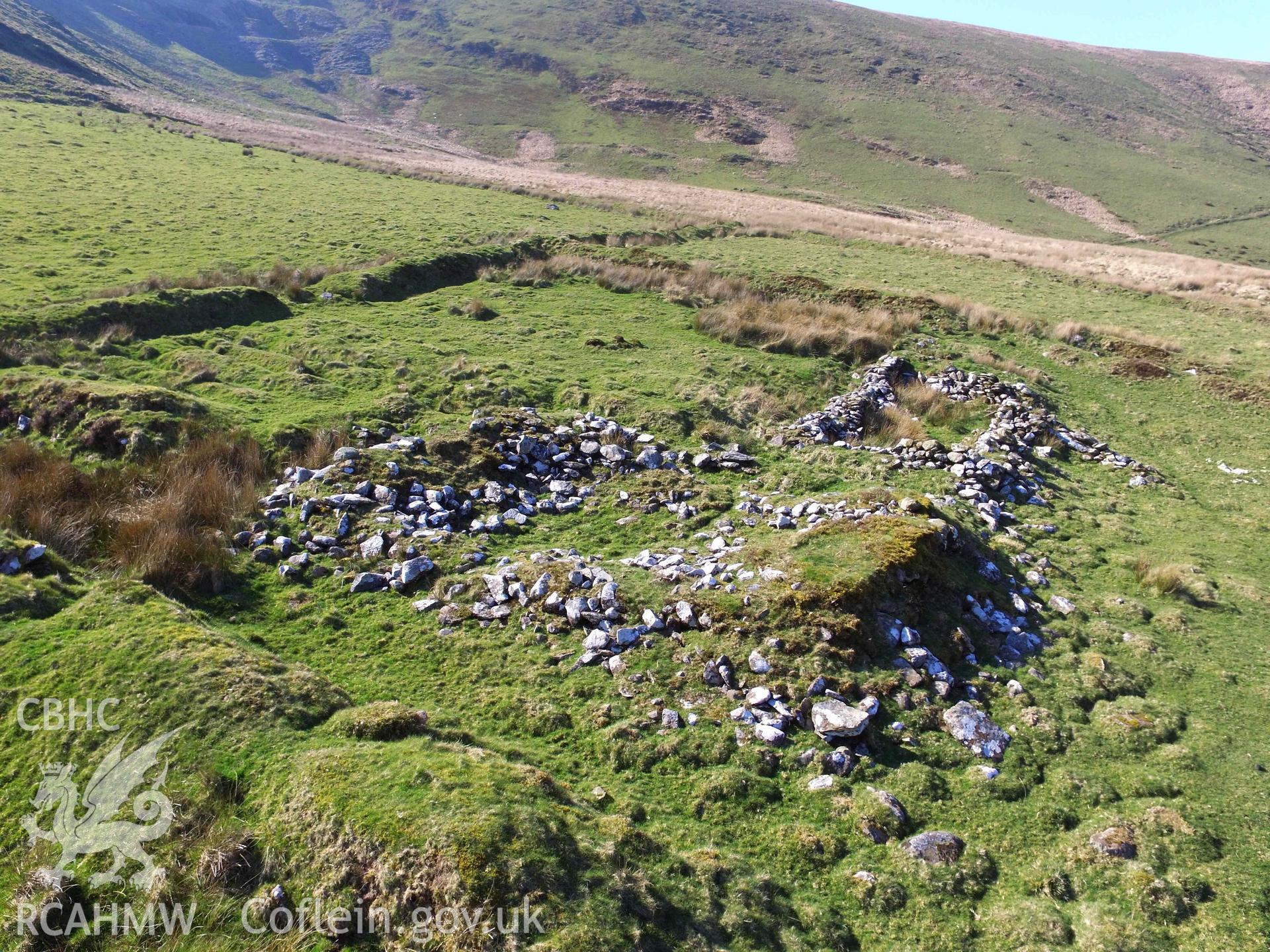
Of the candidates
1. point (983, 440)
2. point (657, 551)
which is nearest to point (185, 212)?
point (657, 551)

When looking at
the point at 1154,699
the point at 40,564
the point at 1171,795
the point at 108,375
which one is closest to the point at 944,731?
the point at 1171,795

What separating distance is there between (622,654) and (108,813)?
4.38 m

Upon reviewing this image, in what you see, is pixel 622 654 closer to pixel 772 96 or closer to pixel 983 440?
pixel 983 440

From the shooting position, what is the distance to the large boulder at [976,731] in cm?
634

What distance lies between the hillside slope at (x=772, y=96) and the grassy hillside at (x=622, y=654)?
73739 mm

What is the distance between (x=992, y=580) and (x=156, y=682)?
9273 millimetres

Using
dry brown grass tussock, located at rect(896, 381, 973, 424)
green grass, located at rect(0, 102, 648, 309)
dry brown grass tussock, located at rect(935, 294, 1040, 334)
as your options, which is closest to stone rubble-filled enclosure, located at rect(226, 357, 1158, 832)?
dry brown grass tussock, located at rect(896, 381, 973, 424)

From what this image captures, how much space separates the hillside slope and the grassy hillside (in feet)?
242

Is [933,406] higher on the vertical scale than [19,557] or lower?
higher

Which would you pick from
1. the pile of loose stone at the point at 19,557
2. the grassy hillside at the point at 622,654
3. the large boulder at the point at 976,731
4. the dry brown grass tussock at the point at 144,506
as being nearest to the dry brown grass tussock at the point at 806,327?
the grassy hillside at the point at 622,654

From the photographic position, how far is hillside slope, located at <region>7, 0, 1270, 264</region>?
9038 centimetres

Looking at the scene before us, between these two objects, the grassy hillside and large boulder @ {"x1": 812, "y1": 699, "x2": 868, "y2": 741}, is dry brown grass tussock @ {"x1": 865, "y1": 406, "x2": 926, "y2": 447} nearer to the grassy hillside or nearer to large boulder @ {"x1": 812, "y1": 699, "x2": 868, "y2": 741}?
the grassy hillside

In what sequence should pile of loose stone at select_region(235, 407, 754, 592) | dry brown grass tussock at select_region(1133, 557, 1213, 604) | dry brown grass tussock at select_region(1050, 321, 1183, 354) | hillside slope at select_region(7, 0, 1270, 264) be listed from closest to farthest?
pile of loose stone at select_region(235, 407, 754, 592)
dry brown grass tussock at select_region(1133, 557, 1213, 604)
dry brown grass tussock at select_region(1050, 321, 1183, 354)
hillside slope at select_region(7, 0, 1270, 264)

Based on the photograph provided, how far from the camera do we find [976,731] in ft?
21.3
